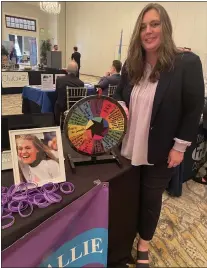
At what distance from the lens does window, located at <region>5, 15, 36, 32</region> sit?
35.6 feet

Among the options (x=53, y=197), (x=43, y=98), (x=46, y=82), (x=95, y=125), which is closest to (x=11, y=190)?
(x=53, y=197)

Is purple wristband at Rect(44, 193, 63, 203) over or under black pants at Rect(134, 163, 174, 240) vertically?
over

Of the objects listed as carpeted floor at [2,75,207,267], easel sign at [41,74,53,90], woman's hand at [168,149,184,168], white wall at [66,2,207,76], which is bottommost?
carpeted floor at [2,75,207,267]

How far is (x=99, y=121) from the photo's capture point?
3.59 ft

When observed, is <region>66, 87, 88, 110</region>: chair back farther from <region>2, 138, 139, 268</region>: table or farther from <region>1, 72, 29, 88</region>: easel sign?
<region>2, 138, 139, 268</region>: table

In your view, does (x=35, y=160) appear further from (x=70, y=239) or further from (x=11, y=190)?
(x=70, y=239)

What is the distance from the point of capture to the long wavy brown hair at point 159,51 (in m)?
1.02

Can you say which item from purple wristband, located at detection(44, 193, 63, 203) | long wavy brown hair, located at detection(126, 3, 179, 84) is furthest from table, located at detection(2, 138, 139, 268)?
long wavy brown hair, located at detection(126, 3, 179, 84)

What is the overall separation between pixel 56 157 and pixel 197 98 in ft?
2.09

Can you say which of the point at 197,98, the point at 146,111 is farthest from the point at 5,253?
the point at 197,98

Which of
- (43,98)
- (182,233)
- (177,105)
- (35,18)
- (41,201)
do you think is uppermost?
(35,18)

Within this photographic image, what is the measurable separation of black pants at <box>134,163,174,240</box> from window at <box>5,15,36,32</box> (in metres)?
11.7

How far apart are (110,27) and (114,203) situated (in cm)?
937

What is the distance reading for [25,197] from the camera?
32.5 inches
